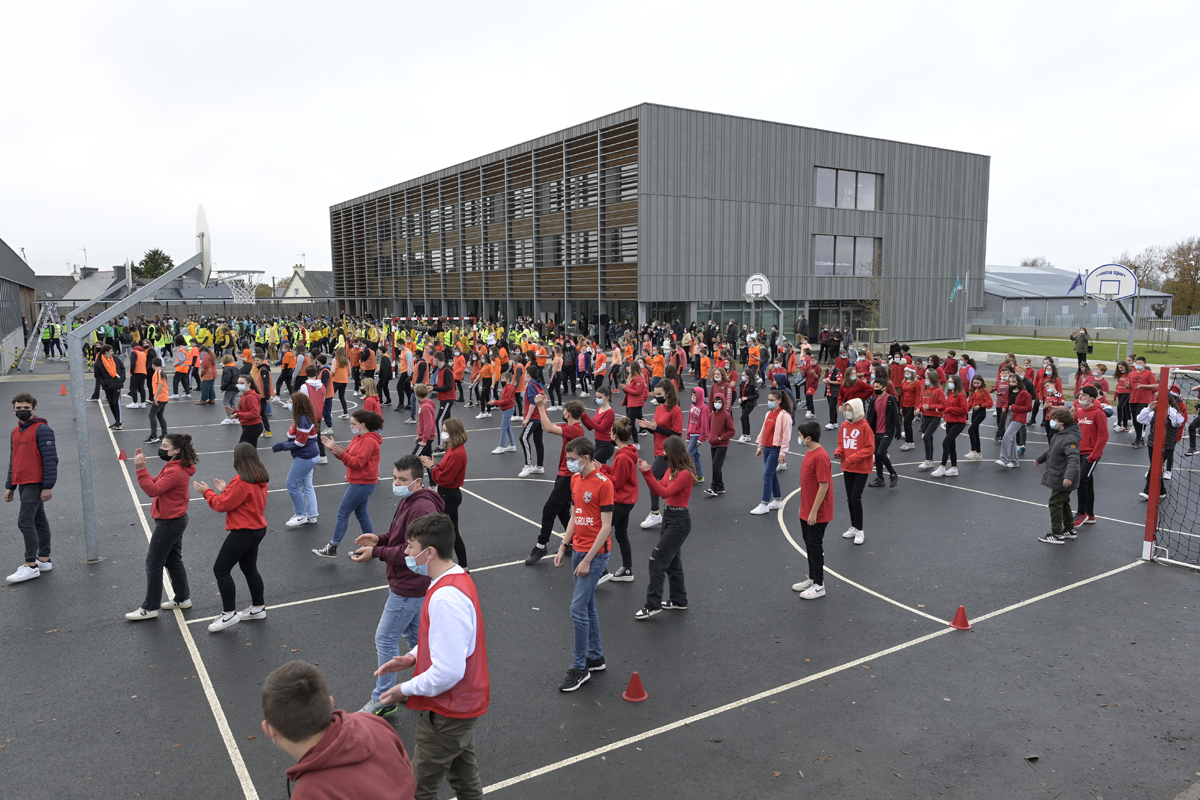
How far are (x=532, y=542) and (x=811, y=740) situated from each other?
5.04 metres

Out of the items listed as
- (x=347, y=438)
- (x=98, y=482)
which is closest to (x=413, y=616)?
(x=98, y=482)

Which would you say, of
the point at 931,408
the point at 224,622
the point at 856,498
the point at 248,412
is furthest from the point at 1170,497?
the point at 248,412

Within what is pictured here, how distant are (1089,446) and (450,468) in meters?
9.00

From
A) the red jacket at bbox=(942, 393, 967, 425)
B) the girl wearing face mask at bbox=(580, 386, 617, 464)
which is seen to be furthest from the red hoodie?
the red jacket at bbox=(942, 393, 967, 425)

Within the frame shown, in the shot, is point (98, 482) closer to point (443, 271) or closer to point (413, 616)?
point (413, 616)

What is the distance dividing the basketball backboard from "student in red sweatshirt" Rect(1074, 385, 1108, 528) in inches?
840

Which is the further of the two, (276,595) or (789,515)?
(789,515)

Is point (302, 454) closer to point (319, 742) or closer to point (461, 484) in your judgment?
point (461, 484)

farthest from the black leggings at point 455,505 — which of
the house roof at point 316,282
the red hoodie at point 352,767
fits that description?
the house roof at point 316,282

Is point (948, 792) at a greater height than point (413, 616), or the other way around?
point (413, 616)

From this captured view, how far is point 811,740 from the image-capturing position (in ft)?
17.5

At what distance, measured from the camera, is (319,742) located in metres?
2.66

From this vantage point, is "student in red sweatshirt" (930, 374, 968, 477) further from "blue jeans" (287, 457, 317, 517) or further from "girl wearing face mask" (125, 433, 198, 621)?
"girl wearing face mask" (125, 433, 198, 621)

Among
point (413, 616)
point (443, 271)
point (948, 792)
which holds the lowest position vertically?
point (948, 792)
